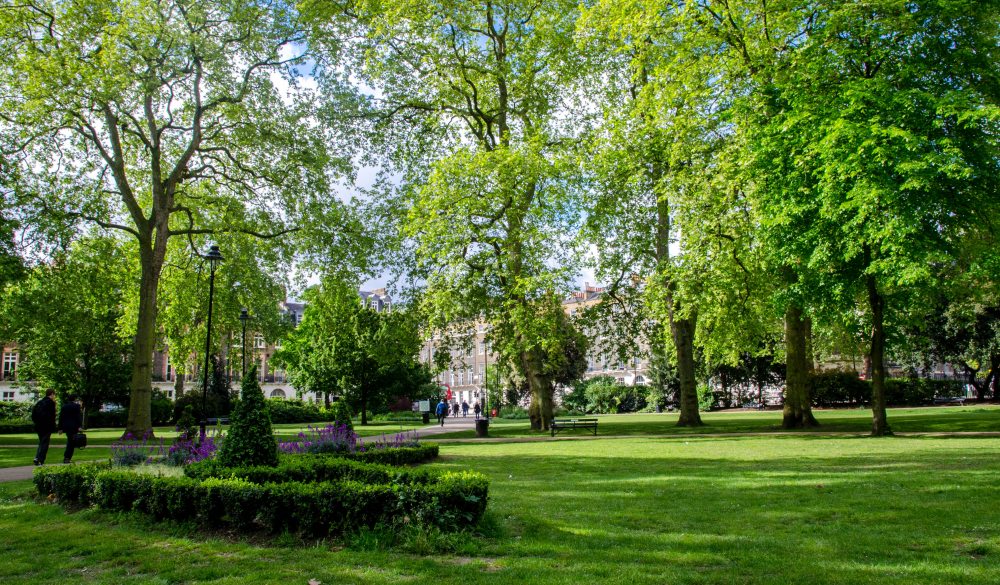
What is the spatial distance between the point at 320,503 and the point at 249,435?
10.1 feet

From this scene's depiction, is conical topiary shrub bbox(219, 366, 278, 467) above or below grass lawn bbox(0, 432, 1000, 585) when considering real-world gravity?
above

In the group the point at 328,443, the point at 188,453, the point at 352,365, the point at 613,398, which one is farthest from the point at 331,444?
the point at 613,398

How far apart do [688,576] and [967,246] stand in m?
20.9

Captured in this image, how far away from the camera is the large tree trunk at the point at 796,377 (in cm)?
2286

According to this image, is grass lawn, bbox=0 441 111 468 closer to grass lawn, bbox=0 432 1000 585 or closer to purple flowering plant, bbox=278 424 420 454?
purple flowering plant, bbox=278 424 420 454

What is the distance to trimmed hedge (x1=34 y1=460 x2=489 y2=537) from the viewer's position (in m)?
6.61

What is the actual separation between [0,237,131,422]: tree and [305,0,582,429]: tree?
41.6ft

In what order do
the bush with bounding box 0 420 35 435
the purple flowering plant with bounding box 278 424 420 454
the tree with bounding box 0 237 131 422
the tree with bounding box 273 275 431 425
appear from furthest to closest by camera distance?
1. the tree with bounding box 273 275 431 425
2. the bush with bounding box 0 420 35 435
3. the tree with bounding box 0 237 131 422
4. the purple flowering plant with bounding box 278 424 420 454

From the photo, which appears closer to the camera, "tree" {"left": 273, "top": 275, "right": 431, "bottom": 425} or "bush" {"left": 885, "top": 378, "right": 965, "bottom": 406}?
"tree" {"left": 273, "top": 275, "right": 431, "bottom": 425}

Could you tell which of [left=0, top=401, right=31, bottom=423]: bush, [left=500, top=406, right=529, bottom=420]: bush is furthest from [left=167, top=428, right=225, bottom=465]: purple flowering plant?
[left=0, top=401, right=31, bottom=423]: bush

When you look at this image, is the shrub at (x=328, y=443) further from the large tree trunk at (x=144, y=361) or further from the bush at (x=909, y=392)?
the bush at (x=909, y=392)

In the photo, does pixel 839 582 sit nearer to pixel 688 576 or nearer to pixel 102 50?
pixel 688 576

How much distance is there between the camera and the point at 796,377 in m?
23.0

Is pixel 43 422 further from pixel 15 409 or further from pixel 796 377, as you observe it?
pixel 15 409
